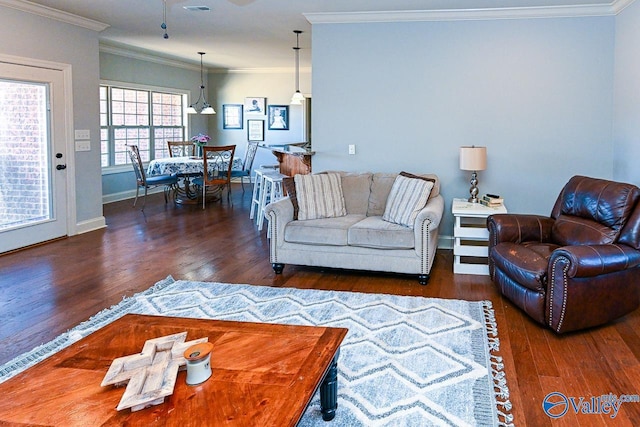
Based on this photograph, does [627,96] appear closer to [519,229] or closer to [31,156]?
[519,229]

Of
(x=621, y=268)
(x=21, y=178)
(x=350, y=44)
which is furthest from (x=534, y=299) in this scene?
(x=21, y=178)

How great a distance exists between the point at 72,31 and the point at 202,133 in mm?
5628

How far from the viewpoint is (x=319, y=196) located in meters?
5.00

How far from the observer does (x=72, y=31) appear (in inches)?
245

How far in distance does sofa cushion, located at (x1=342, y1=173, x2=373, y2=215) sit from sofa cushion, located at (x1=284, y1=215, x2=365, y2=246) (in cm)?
48

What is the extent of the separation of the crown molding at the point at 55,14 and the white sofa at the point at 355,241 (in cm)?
344

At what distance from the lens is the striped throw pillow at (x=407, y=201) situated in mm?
4613

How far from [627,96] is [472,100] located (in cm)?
143

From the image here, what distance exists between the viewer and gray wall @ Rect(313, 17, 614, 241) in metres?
5.32

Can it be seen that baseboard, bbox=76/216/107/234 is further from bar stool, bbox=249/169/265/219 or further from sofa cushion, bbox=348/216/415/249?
sofa cushion, bbox=348/216/415/249

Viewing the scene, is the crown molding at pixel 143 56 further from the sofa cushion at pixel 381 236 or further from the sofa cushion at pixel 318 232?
the sofa cushion at pixel 381 236

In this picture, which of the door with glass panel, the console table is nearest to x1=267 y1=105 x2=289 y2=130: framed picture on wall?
the console table

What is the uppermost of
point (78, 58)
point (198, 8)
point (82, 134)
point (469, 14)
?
point (198, 8)

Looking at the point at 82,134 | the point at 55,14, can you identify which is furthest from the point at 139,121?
the point at 55,14
